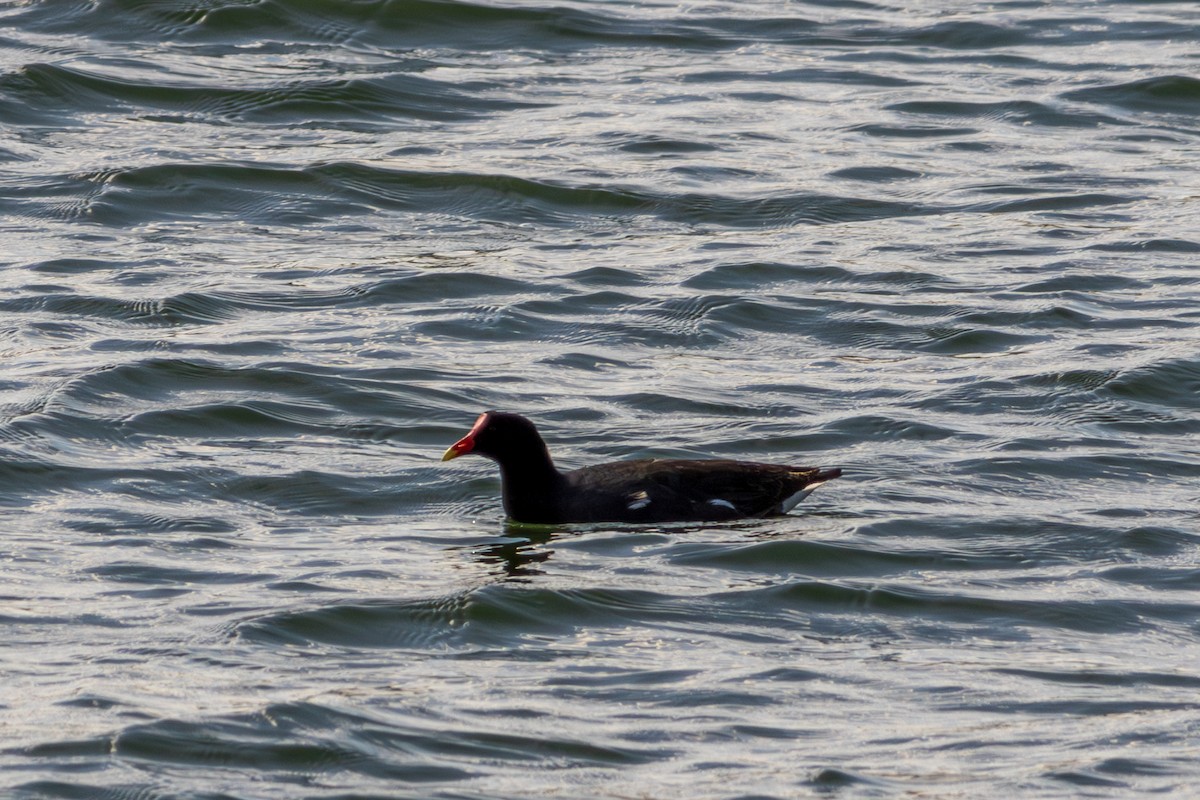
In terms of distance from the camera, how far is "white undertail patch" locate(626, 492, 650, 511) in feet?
30.6

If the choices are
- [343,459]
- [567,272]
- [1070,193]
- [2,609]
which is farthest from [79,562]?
[1070,193]

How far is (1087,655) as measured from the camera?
759 cm

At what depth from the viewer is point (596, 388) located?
11406 mm

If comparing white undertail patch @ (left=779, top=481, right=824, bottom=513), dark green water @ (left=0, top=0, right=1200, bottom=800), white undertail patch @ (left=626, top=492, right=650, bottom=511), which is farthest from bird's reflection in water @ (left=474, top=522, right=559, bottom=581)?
white undertail patch @ (left=779, top=481, right=824, bottom=513)

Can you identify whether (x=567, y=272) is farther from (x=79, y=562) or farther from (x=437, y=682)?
(x=437, y=682)

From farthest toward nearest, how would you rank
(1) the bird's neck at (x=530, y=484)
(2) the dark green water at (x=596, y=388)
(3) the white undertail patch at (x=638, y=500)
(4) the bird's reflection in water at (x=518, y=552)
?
(1) the bird's neck at (x=530, y=484)
(3) the white undertail patch at (x=638, y=500)
(4) the bird's reflection in water at (x=518, y=552)
(2) the dark green water at (x=596, y=388)

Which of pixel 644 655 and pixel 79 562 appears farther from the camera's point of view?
pixel 79 562

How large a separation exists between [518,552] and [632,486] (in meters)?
0.67

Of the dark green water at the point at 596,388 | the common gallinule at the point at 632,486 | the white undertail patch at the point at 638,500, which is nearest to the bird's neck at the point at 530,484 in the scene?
the common gallinule at the point at 632,486

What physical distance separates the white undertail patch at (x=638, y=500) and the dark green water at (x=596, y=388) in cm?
12

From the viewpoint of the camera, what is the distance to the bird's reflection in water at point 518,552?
862 cm

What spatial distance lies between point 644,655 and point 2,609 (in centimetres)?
243

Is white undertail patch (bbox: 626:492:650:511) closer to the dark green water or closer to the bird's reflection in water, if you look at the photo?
the dark green water

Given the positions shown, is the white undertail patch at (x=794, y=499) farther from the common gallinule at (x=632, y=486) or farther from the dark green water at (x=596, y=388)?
the dark green water at (x=596, y=388)
